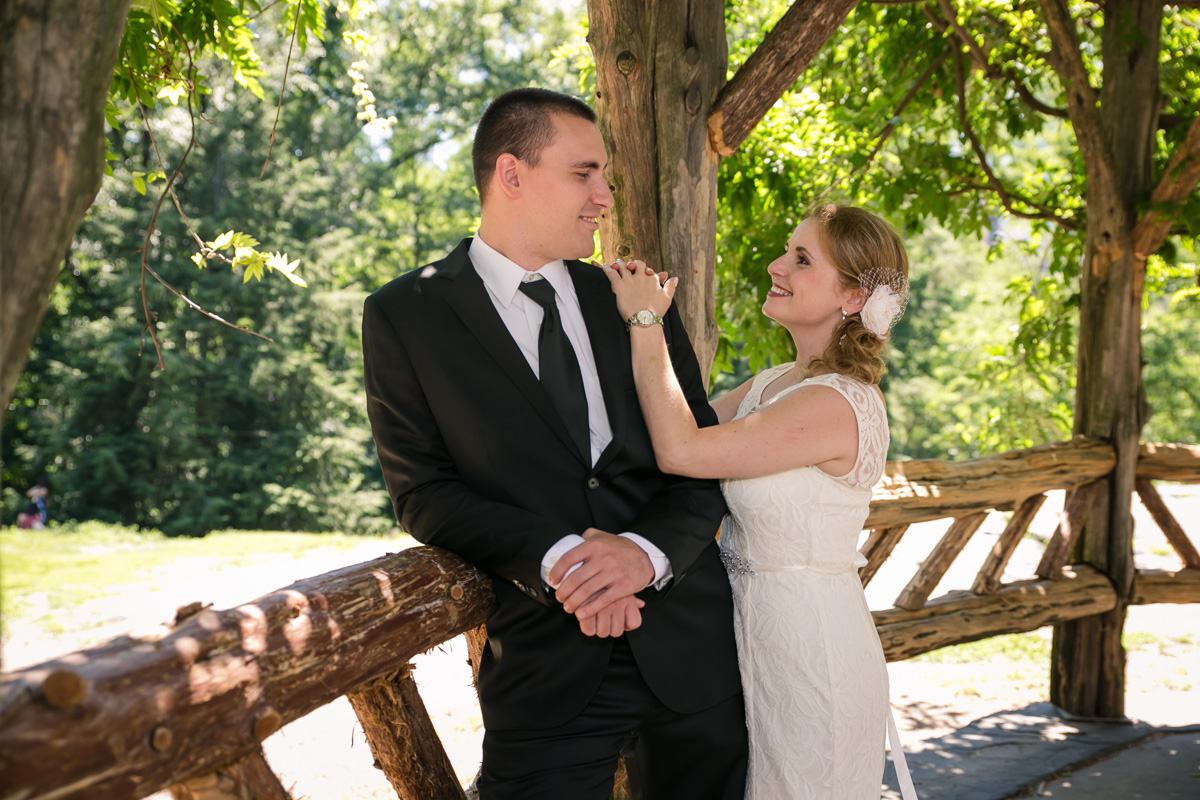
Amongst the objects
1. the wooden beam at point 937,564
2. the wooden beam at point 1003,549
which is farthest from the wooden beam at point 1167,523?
the wooden beam at point 937,564

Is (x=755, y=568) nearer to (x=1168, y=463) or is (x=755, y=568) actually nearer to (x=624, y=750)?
(x=624, y=750)

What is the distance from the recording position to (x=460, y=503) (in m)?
2.03

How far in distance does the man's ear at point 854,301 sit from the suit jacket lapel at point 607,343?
75cm

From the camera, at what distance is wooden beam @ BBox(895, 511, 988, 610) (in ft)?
14.9

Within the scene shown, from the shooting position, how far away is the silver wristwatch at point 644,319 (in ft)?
7.67

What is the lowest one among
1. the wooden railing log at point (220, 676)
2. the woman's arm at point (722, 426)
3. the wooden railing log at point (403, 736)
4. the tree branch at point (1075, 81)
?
the wooden railing log at point (403, 736)

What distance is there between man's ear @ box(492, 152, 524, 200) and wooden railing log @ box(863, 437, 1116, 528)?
2609mm

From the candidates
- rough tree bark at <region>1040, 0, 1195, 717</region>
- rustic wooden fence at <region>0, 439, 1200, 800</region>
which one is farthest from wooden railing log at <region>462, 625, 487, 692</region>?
rough tree bark at <region>1040, 0, 1195, 717</region>

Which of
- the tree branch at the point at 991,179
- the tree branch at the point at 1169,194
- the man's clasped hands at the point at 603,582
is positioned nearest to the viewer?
the man's clasped hands at the point at 603,582

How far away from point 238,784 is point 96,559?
47.9 feet

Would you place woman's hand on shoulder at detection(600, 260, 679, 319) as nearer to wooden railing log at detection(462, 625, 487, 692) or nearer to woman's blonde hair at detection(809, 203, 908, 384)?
woman's blonde hair at detection(809, 203, 908, 384)

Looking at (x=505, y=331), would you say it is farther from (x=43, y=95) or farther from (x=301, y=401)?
(x=301, y=401)

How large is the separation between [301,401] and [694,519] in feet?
76.0

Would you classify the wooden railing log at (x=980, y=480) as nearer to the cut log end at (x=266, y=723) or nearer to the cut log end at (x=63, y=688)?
the cut log end at (x=266, y=723)
